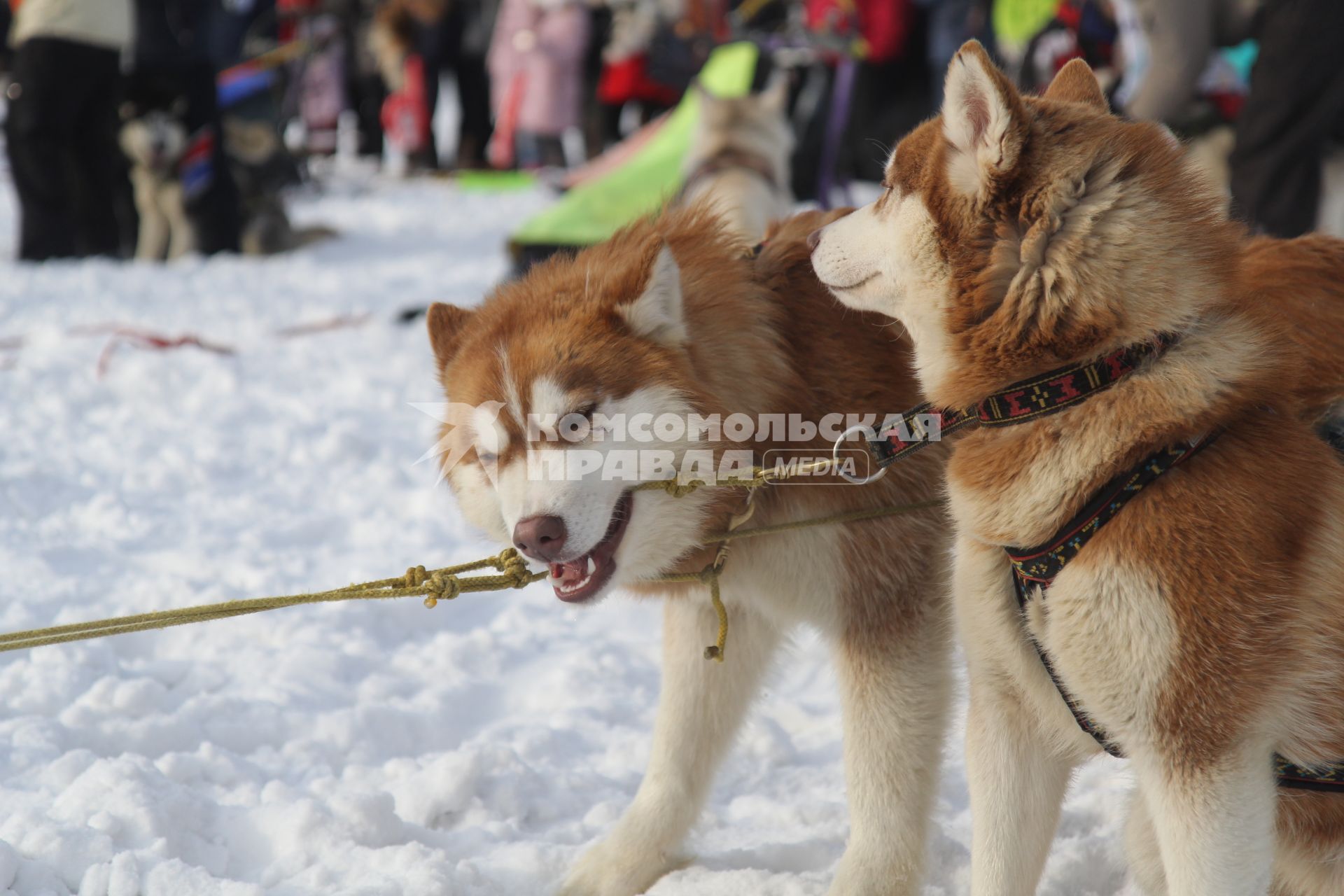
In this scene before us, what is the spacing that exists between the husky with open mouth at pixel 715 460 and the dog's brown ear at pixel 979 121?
589mm

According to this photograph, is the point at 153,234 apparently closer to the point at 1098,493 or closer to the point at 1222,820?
the point at 1098,493

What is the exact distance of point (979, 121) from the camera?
1.61 meters

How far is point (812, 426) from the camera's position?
2.16 metres

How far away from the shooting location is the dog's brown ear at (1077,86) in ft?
6.09

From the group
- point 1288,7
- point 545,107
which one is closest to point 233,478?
point 1288,7

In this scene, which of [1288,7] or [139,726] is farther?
[1288,7]

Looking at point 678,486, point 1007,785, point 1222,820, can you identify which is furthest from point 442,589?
point 1222,820

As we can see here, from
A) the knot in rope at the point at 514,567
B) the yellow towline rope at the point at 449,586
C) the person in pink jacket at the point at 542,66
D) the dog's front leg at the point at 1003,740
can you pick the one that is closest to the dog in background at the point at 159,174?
the person in pink jacket at the point at 542,66

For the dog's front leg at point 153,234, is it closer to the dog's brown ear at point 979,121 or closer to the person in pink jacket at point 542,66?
the person in pink jacket at point 542,66

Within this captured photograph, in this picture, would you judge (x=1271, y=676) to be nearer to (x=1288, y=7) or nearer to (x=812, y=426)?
(x=812, y=426)

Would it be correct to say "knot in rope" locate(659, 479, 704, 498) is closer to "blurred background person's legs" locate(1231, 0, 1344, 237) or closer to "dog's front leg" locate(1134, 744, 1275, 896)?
"dog's front leg" locate(1134, 744, 1275, 896)

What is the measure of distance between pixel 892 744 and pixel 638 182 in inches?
224

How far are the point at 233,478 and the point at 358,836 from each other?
2474 millimetres

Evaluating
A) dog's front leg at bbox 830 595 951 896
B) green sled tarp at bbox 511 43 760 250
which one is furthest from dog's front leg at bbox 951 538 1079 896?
green sled tarp at bbox 511 43 760 250
